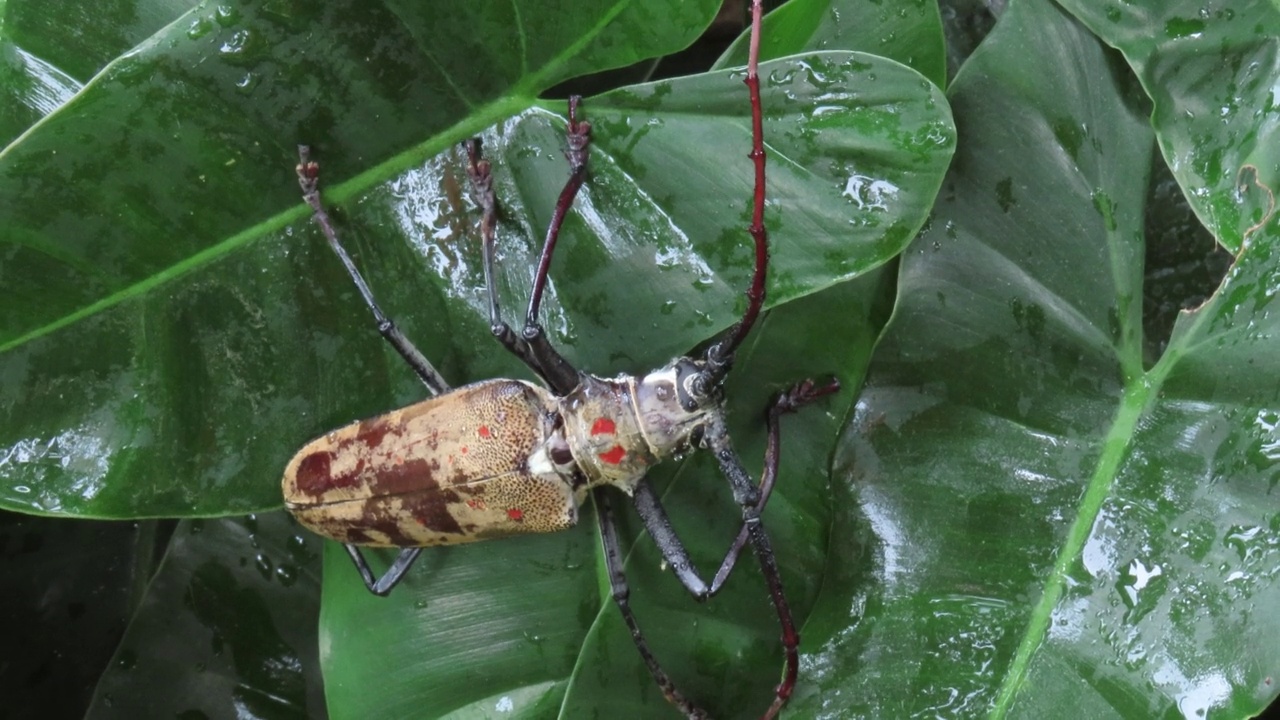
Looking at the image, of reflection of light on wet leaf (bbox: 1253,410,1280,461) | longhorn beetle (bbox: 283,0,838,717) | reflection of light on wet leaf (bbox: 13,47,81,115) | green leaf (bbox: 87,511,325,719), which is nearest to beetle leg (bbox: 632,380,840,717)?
longhorn beetle (bbox: 283,0,838,717)

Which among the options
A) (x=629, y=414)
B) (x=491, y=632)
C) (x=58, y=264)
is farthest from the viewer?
(x=491, y=632)

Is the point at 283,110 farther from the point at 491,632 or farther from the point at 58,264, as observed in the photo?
the point at 491,632

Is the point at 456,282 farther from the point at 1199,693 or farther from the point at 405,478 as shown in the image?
the point at 1199,693

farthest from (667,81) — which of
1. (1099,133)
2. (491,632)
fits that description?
(491,632)

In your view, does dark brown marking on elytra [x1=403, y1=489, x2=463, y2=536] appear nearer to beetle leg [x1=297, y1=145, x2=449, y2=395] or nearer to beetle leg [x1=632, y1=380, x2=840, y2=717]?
beetle leg [x1=297, y1=145, x2=449, y2=395]

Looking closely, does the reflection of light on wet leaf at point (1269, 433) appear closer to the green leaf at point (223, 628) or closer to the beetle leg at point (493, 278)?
the beetle leg at point (493, 278)

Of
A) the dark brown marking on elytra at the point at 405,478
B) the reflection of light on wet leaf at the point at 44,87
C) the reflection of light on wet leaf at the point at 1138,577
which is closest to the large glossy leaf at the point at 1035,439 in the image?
the reflection of light on wet leaf at the point at 1138,577
